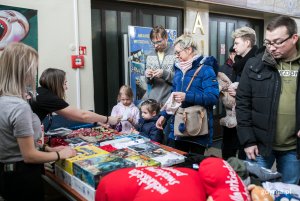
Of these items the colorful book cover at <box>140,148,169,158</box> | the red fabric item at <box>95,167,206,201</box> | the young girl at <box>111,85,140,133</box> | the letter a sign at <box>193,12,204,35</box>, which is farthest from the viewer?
the letter a sign at <box>193,12,204,35</box>

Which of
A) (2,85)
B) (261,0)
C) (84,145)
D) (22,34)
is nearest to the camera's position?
(2,85)

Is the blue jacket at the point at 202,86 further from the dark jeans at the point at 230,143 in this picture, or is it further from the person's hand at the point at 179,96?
the dark jeans at the point at 230,143

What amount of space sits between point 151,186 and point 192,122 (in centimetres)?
113

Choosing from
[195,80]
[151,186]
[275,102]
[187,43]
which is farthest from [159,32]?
[151,186]

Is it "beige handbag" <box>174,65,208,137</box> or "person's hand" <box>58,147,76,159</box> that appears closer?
"person's hand" <box>58,147,76,159</box>

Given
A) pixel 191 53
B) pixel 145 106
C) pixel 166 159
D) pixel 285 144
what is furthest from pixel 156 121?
pixel 285 144

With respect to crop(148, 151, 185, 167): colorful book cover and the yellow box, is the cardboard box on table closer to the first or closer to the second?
the yellow box

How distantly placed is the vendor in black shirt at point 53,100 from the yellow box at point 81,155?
31 cm

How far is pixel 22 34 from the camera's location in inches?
114

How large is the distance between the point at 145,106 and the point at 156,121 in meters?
0.17

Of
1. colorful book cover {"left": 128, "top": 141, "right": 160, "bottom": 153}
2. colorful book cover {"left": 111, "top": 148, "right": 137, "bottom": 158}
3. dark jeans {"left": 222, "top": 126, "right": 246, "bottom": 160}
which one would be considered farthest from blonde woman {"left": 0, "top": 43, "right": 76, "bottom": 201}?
dark jeans {"left": 222, "top": 126, "right": 246, "bottom": 160}

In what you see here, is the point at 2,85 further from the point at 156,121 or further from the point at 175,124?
the point at 156,121

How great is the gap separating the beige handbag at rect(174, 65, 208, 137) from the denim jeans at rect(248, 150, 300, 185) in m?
0.46

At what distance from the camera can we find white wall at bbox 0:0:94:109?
304 cm
